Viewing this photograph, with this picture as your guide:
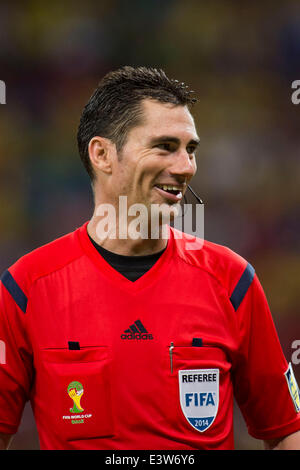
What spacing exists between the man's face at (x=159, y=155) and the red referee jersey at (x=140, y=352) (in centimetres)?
21

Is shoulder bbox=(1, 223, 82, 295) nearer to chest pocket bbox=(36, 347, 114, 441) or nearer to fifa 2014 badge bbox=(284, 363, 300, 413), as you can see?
chest pocket bbox=(36, 347, 114, 441)

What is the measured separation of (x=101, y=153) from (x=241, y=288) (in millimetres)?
551

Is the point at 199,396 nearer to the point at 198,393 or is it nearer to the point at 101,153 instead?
the point at 198,393

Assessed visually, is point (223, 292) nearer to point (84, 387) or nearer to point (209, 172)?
point (84, 387)

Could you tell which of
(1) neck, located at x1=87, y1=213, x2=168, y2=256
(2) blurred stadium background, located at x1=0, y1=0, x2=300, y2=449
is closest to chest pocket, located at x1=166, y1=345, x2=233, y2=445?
(1) neck, located at x1=87, y1=213, x2=168, y2=256

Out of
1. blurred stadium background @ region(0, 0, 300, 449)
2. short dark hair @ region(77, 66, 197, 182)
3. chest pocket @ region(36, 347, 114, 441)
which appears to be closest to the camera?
chest pocket @ region(36, 347, 114, 441)

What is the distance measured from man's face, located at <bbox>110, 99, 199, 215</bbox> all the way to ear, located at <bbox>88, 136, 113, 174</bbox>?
66mm

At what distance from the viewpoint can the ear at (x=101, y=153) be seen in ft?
6.59

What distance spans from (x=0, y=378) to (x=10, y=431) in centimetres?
16

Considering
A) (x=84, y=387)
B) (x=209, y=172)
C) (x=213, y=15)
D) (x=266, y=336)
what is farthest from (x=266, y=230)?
(x=84, y=387)

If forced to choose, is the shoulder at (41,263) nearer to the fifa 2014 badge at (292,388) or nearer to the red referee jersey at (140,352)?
the red referee jersey at (140,352)

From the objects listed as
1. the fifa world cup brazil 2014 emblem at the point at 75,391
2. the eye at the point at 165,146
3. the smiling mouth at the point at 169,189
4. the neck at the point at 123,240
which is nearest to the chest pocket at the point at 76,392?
the fifa world cup brazil 2014 emblem at the point at 75,391

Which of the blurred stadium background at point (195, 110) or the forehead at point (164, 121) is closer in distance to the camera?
the forehead at point (164, 121)

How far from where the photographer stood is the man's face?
190 cm
